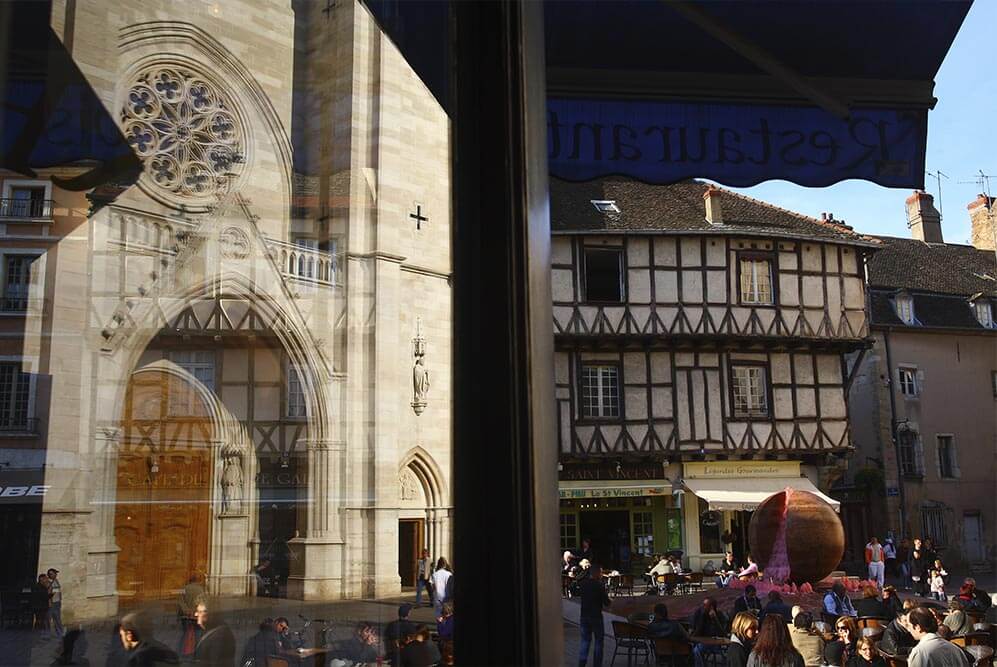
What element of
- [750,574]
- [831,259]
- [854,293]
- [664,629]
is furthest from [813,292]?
[664,629]

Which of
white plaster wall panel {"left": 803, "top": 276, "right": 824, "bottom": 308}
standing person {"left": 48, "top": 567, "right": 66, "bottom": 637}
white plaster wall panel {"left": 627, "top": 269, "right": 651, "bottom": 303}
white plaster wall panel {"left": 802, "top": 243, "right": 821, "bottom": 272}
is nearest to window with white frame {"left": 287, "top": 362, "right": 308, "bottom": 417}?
standing person {"left": 48, "top": 567, "right": 66, "bottom": 637}

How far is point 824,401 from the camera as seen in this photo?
783 inches

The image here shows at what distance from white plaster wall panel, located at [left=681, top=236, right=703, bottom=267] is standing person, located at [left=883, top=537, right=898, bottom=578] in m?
7.11

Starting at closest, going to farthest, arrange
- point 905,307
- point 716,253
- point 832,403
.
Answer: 1. point 716,253
2. point 832,403
3. point 905,307

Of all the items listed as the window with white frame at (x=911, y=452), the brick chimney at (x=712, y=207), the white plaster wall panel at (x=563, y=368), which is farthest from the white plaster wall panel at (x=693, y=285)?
the window with white frame at (x=911, y=452)

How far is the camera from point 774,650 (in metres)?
4.84

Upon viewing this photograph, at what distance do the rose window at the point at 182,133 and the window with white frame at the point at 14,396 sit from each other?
57 centimetres

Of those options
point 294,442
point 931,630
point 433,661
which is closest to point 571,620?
point 931,630

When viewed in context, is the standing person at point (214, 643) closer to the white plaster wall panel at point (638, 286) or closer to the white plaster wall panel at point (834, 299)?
the white plaster wall panel at point (638, 286)

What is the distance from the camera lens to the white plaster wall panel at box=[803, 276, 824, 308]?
20.2m

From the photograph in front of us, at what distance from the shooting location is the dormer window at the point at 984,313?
24391 millimetres

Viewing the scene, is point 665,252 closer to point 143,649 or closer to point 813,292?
point 813,292

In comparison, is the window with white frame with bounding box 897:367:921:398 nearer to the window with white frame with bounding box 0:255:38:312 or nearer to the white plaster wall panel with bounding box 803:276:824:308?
the white plaster wall panel with bounding box 803:276:824:308

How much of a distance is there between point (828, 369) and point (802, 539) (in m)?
7.88
